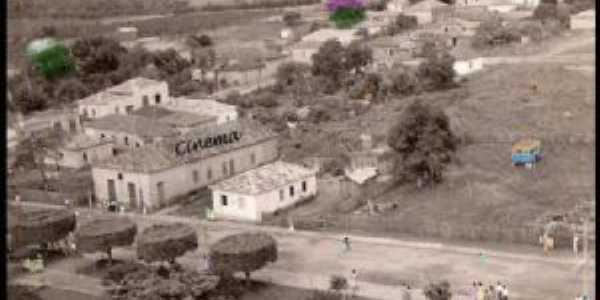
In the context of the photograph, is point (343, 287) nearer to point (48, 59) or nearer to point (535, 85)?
point (535, 85)

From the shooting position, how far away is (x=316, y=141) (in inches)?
1725

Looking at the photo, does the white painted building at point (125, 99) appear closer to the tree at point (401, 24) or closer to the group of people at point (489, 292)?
the tree at point (401, 24)

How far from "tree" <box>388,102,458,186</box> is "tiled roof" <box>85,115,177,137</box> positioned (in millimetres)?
12916

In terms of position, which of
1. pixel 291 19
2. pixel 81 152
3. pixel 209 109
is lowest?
pixel 81 152

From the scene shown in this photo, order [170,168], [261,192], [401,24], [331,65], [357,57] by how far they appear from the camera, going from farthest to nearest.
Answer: [401,24], [357,57], [331,65], [170,168], [261,192]

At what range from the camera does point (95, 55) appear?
69375 mm

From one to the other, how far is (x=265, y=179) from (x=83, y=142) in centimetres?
1257

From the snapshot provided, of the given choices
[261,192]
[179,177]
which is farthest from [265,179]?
[179,177]

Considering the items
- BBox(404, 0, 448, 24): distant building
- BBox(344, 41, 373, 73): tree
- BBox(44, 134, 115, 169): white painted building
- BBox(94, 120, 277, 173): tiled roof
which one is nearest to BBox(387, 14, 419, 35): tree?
BBox(404, 0, 448, 24): distant building

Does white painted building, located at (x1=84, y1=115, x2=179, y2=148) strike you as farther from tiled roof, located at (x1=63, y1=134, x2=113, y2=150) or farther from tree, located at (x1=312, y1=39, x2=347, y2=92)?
tree, located at (x1=312, y1=39, x2=347, y2=92)

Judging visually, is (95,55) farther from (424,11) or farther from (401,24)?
(424,11)

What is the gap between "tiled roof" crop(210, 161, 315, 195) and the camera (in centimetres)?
3309

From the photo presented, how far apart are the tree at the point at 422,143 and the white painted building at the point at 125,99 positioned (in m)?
21.8

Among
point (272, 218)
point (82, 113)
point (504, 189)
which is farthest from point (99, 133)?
point (504, 189)
